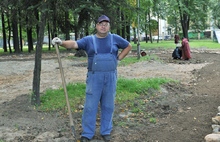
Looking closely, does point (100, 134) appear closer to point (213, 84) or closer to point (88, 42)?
point (88, 42)

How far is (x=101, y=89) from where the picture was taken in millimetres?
3865

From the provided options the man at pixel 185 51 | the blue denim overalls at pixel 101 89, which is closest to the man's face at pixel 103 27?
the blue denim overalls at pixel 101 89

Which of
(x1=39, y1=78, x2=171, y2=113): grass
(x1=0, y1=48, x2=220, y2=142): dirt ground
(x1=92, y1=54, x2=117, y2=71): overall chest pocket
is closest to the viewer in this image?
(x1=92, y1=54, x2=117, y2=71): overall chest pocket

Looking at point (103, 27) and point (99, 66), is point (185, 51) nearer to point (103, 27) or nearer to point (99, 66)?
point (103, 27)

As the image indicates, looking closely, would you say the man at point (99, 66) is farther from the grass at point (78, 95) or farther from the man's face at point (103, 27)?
the grass at point (78, 95)

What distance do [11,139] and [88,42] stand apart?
1999 millimetres

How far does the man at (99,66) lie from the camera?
12.3 ft

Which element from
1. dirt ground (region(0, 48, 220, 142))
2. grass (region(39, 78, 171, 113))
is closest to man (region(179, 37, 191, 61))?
grass (region(39, 78, 171, 113))

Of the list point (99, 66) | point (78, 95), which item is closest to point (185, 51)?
point (78, 95)

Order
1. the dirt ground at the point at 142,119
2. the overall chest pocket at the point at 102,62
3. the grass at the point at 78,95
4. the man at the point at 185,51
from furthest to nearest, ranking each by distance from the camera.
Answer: the man at the point at 185,51 < the grass at the point at 78,95 < the dirt ground at the point at 142,119 < the overall chest pocket at the point at 102,62

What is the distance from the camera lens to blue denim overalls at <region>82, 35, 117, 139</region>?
12.3 feet

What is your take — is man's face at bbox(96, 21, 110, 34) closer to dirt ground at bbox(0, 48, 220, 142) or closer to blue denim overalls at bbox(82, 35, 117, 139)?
blue denim overalls at bbox(82, 35, 117, 139)

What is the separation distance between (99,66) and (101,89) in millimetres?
387

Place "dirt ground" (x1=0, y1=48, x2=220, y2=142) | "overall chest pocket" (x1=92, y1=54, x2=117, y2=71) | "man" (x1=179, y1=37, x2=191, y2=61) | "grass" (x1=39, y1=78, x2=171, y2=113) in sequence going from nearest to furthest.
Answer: "overall chest pocket" (x1=92, y1=54, x2=117, y2=71) < "dirt ground" (x1=0, y1=48, x2=220, y2=142) < "grass" (x1=39, y1=78, x2=171, y2=113) < "man" (x1=179, y1=37, x2=191, y2=61)
